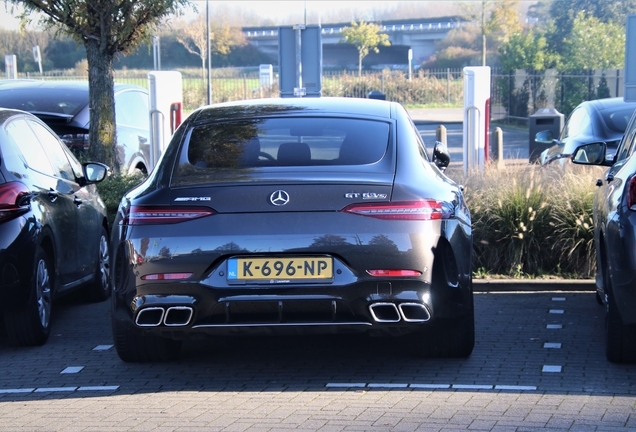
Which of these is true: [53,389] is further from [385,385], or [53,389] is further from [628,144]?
[628,144]

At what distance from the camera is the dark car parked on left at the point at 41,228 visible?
19.7 feet

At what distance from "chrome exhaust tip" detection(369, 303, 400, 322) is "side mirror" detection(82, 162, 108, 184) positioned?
3.32 meters

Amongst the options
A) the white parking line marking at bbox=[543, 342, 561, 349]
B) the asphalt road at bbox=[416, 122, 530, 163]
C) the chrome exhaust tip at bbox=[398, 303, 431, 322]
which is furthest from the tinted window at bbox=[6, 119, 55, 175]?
the asphalt road at bbox=[416, 122, 530, 163]

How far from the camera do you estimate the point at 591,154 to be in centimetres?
684

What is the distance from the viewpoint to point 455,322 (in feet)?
17.5

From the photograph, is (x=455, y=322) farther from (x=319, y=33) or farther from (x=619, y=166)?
(x=319, y=33)

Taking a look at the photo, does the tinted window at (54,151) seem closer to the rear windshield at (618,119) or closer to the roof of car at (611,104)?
the rear windshield at (618,119)

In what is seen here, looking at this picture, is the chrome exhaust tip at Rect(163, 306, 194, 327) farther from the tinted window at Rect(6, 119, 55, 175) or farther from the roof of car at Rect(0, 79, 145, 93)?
the roof of car at Rect(0, 79, 145, 93)

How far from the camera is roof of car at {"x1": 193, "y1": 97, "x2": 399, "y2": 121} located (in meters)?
5.97

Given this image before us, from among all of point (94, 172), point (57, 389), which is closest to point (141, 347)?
point (57, 389)

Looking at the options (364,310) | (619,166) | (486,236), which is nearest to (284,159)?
(364,310)

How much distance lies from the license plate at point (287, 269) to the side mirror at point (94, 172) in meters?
2.97

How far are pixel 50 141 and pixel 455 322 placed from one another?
3926 mm

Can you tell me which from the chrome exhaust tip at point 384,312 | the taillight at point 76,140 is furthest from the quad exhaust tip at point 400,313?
the taillight at point 76,140
